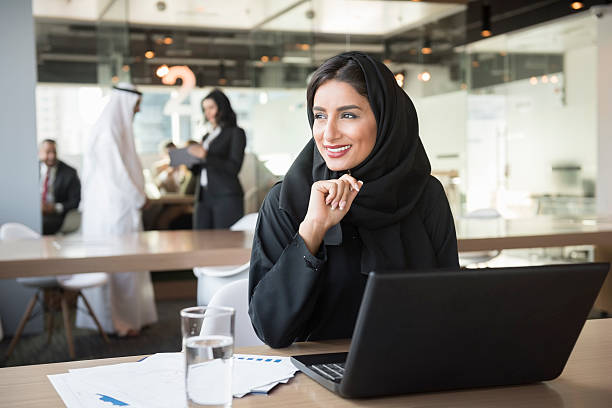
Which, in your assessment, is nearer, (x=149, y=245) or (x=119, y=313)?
(x=149, y=245)

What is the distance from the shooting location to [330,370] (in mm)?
1205

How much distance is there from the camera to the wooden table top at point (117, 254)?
2.97m

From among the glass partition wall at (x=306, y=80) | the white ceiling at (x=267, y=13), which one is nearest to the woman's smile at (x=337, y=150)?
the glass partition wall at (x=306, y=80)

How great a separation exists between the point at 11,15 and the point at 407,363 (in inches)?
192

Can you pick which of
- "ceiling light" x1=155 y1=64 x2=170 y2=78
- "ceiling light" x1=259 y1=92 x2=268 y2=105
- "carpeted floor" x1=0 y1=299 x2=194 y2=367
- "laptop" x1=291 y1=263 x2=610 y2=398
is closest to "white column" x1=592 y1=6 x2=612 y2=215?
"ceiling light" x1=259 y1=92 x2=268 y2=105

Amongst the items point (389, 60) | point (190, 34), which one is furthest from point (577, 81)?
point (190, 34)

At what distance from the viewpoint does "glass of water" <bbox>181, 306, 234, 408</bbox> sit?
91cm

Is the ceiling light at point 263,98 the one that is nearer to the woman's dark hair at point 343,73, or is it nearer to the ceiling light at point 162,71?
the ceiling light at point 162,71

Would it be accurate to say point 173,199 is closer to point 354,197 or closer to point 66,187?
point 66,187

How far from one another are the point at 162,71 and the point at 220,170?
154 centimetres

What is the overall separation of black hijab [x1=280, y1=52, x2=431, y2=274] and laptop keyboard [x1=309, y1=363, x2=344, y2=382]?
1.51ft

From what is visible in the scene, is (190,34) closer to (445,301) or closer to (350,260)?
(350,260)

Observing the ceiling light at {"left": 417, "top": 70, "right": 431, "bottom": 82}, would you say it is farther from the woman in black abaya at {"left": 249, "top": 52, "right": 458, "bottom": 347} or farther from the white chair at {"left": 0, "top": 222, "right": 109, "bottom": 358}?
the woman in black abaya at {"left": 249, "top": 52, "right": 458, "bottom": 347}

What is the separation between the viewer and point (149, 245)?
352cm
